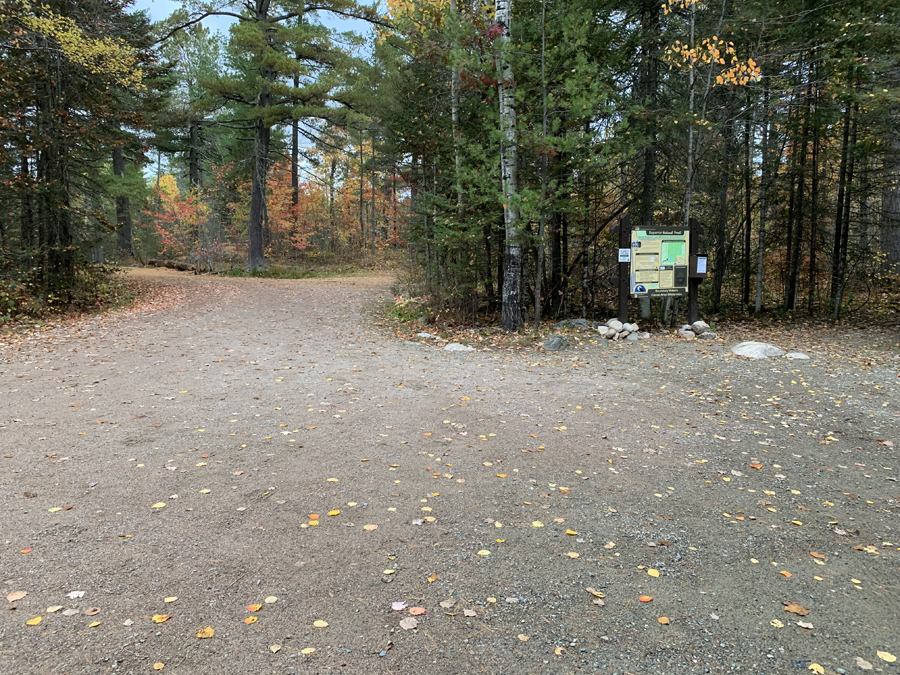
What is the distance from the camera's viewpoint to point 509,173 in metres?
9.53

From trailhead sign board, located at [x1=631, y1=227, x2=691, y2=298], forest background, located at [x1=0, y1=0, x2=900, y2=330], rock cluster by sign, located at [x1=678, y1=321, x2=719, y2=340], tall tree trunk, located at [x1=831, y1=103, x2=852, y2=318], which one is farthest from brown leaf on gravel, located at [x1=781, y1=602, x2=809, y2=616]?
tall tree trunk, located at [x1=831, y1=103, x2=852, y2=318]

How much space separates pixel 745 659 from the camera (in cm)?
232

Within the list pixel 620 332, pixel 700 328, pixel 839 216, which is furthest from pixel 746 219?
pixel 620 332

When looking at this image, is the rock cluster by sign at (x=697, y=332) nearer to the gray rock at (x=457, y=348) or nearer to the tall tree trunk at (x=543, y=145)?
the tall tree trunk at (x=543, y=145)

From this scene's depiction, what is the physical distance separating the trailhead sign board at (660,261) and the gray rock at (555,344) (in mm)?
2174

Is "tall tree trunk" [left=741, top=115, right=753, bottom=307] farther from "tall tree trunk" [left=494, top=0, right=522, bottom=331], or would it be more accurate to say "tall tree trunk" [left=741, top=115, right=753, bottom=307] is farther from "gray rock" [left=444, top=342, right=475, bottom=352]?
"gray rock" [left=444, top=342, right=475, bottom=352]

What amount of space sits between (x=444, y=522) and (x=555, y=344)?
6145 millimetres

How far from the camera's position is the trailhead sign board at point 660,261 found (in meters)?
10.4

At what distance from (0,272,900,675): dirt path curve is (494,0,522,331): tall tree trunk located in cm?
Result: 332

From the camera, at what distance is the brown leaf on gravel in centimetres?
264

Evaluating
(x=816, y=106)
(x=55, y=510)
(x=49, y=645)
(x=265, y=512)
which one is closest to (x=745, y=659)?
(x=265, y=512)

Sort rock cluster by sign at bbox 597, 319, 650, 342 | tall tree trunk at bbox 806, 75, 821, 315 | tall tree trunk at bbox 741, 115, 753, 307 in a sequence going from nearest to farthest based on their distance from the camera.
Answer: rock cluster by sign at bbox 597, 319, 650, 342, tall tree trunk at bbox 806, 75, 821, 315, tall tree trunk at bbox 741, 115, 753, 307

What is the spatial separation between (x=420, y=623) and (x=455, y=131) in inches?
396

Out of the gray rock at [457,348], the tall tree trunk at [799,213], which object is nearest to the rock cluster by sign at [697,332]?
the gray rock at [457,348]
